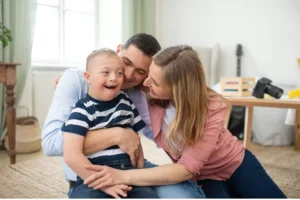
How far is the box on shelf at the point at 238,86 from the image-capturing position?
2100mm

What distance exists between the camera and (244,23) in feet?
10.7

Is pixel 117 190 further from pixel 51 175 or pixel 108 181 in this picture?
pixel 51 175

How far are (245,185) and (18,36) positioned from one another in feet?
7.20

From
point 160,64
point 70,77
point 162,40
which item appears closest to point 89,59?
point 70,77

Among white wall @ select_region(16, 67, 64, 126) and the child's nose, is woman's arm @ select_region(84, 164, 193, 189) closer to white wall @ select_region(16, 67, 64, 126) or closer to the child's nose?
the child's nose

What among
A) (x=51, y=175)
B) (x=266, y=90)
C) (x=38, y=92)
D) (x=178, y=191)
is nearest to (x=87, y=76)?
(x=178, y=191)

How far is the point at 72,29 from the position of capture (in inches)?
129

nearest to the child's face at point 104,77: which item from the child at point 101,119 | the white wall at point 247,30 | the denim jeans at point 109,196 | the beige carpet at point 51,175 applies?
the child at point 101,119

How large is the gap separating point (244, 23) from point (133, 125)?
8.61 feet

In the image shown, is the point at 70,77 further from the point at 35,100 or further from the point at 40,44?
the point at 40,44

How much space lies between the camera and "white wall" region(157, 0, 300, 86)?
9.90 feet

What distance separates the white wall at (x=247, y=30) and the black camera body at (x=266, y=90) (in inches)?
49.6

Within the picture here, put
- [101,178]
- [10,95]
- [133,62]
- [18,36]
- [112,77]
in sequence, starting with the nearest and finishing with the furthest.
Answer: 1. [101,178]
2. [112,77]
3. [133,62]
4. [10,95]
5. [18,36]

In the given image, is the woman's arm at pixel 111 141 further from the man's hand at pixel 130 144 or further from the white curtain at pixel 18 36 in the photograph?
A: the white curtain at pixel 18 36
